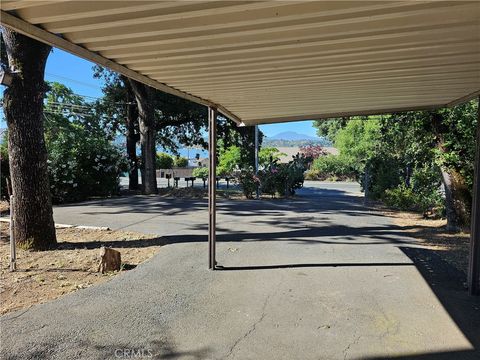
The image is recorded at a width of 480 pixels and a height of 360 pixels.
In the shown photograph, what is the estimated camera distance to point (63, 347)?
11.0 ft

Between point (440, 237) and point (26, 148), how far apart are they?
7.98m

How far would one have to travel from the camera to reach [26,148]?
22.7 feet

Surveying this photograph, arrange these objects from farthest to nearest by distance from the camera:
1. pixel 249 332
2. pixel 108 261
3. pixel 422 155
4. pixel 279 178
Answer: pixel 279 178 → pixel 422 155 → pixel 108 261 → pixel 249 332

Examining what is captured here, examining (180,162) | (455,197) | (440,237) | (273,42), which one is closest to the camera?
(273,42)

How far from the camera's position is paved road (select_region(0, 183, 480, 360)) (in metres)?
3.37

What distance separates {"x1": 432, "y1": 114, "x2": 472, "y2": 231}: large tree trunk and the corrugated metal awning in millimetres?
4292

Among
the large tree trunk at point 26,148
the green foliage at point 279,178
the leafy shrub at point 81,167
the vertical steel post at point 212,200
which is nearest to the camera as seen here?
the vertical steel post at point 212,200

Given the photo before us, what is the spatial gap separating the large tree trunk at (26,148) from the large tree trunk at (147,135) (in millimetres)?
11119

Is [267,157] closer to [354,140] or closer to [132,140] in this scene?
[132,140]

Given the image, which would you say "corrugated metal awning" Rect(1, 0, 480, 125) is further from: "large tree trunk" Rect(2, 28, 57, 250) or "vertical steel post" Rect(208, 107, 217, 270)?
"large tree trunk" Rect(2, 28, 57, 250)

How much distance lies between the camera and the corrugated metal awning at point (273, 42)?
8.65 ft

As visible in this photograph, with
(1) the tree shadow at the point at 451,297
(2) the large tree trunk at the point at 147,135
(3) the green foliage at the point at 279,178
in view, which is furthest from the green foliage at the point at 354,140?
(1) the tree shadow at the point at 451,297

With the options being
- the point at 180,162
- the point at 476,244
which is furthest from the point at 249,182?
the point at 180,162

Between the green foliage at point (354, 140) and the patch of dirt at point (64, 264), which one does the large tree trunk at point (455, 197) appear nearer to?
the patch of dirt at point (64, 264)
